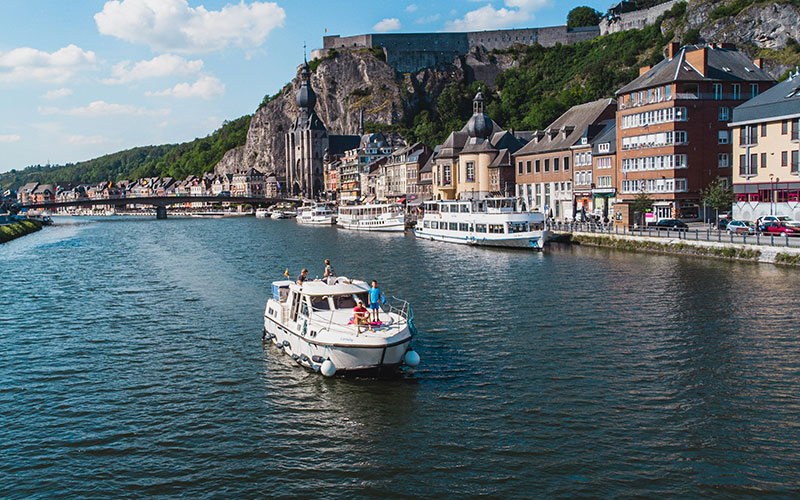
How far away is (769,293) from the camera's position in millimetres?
36125

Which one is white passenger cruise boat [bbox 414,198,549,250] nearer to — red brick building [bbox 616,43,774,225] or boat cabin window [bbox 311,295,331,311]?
red brick building [bbox 616,43,774,225]

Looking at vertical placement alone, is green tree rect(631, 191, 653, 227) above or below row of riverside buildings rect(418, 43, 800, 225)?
below

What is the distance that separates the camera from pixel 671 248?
5384 centimetres

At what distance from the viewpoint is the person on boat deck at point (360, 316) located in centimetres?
2361

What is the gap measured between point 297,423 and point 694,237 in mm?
42925

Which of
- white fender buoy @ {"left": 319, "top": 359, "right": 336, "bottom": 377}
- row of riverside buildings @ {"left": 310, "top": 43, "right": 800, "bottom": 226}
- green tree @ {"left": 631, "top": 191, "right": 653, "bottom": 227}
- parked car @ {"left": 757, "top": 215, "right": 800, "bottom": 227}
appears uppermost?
row of riverside buildings @ {"left": 310, "top": 43, "right": 800, "bottom": 226}

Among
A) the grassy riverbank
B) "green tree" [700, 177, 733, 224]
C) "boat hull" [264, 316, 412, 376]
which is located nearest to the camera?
"boat hull" [264, 316, 412, 376]

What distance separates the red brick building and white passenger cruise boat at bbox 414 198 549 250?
34.2ft

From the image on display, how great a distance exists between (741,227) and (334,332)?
140 ft

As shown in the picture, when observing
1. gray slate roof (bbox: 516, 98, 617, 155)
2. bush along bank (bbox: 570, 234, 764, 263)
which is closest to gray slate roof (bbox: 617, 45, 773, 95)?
gray slate roof (bbox: 516, 98, 617, 155)

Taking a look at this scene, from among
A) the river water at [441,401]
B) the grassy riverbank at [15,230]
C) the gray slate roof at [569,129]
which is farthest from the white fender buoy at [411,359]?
the grassy riverbank at [15,230]

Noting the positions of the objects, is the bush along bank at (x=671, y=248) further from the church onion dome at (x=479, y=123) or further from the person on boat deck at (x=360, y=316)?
the church onion dome at (x=479, y=123)

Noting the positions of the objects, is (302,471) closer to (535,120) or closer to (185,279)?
(185,279)

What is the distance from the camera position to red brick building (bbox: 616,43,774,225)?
6719 cm
